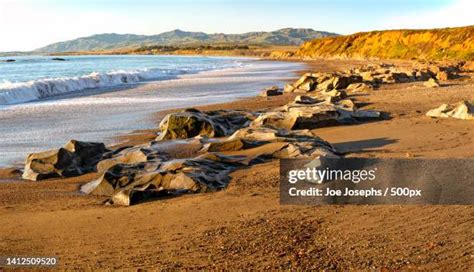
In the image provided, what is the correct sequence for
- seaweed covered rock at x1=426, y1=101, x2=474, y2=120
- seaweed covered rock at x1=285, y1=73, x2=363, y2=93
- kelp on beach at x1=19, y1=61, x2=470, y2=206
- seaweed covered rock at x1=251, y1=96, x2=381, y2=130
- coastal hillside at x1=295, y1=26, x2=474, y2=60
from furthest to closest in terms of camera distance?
coastal hillside at x1=295, y1=26, x2=474, y2=60, seaweed covered rock at x1=285, y1=73, x2=363, y2=93, seaweed covered rock at x1=426, y1=101, x2=474, y2=120, seaweed covered rock at x1=251, y1=96, x2=381, y2=130, kelp on beach at x1=19, y1=61, x2=470, y2=206

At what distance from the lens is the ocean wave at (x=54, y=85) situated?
914 inches

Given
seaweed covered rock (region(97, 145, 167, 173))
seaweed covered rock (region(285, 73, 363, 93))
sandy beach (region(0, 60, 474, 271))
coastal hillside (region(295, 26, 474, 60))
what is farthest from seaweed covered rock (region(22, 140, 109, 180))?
coastal hillside (region(295, 26, 474, 60))

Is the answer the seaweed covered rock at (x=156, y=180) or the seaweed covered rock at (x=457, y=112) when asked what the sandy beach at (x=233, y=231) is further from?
the seaweed covered rock at (x=457, y=112)

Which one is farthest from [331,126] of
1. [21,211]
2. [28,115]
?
[28,115]

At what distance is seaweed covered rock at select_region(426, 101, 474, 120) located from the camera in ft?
39.5

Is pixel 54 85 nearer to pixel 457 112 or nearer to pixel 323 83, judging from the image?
pixel 323 83

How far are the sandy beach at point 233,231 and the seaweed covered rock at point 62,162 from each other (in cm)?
54

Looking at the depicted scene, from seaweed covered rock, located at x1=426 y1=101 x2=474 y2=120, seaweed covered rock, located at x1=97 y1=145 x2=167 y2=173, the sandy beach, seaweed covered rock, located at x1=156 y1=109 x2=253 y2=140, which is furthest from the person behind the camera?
seaweed covered rock, located at x1=426 y1=101 x2=474 y2=120

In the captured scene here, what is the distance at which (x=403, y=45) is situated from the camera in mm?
67000

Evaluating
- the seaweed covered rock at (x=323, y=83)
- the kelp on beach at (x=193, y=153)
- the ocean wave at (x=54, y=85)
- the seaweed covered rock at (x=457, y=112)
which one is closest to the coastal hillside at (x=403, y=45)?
the seaweed covered rock at (x=323, y=83)

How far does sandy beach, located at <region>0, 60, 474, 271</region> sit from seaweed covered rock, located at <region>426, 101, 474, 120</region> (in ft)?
20.6

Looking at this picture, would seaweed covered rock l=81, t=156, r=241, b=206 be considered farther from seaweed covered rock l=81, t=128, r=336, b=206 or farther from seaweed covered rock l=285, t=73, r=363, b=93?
seaweed covered rock l=285, t=73, r=363, b=93

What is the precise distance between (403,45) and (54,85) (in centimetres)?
5003

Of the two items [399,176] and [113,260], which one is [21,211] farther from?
[399,176]
